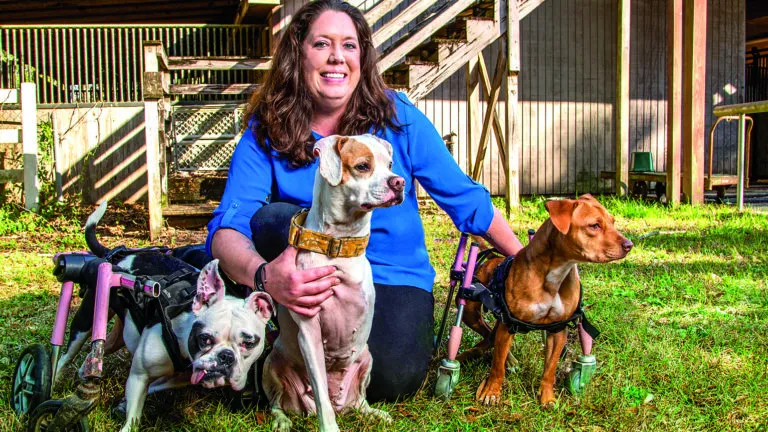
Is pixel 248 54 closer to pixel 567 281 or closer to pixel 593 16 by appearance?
pixel 593 16

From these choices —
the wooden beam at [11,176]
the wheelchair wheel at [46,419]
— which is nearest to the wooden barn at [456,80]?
the wooden beam at [11,176]

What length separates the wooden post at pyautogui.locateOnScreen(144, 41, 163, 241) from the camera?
7.47 metres

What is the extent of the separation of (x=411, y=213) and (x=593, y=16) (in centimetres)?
971

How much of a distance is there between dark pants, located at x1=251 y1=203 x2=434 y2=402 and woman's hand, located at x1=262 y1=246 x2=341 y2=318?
0.46 m

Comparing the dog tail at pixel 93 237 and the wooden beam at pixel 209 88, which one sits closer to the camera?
the dog tail at pixel 93 237

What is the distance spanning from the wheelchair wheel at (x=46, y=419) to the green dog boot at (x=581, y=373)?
204 cm

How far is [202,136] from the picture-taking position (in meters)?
9.97

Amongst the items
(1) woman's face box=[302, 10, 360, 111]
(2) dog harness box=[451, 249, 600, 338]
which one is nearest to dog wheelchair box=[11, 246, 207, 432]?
(1) woman's face box=[302, 10, 360, 111]

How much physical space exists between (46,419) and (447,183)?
1.90 m

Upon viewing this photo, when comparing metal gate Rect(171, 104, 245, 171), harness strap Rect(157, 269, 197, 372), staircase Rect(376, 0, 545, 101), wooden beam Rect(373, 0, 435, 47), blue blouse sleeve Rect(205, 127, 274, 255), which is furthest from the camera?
metal gate Rect(171, 104, 245, 171)

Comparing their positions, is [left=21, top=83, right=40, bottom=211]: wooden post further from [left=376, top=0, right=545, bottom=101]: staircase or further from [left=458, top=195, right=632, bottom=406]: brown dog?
[left=458, top=195, right=632, bottom=406]: brown dog

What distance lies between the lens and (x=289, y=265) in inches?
96.6

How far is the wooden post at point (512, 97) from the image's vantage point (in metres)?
8.77

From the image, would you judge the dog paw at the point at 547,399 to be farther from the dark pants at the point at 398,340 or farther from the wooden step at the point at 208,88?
the wooden step at the point at 208,88
